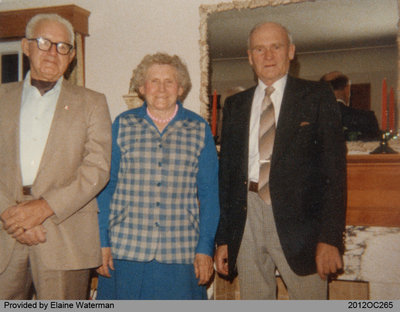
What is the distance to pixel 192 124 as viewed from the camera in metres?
1.48

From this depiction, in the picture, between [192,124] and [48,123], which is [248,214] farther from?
[48,123]

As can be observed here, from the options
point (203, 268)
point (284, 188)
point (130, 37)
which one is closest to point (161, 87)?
point (284, 188)

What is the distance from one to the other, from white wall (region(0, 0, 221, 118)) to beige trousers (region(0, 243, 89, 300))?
1060mm

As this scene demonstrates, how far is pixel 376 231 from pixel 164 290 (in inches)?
38.0

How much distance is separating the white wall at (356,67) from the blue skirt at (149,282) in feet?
3.12

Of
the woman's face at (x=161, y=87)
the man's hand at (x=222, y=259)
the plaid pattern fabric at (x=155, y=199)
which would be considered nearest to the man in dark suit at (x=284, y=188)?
the man's hand at (x=222, y=259)

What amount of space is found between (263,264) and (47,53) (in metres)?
1.12

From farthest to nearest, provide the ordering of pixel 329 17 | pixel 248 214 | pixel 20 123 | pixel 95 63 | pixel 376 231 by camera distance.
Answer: pixel 95 63
pixel 329 17
pixel 376 231
pixel 248 214
pixel 20 123

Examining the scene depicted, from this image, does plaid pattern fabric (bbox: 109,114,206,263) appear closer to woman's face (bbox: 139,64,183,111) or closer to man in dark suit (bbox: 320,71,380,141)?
woman's face (bbox: 139,64,183,111)

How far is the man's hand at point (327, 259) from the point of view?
1.29 metres

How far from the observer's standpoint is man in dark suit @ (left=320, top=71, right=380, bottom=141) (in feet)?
5.58

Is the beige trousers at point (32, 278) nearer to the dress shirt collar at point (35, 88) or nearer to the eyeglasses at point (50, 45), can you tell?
the dress shirt collar at point (35, 88)

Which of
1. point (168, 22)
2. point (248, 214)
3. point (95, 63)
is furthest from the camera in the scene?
point (95, 63)

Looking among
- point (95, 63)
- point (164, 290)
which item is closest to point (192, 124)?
point (164, 290)
